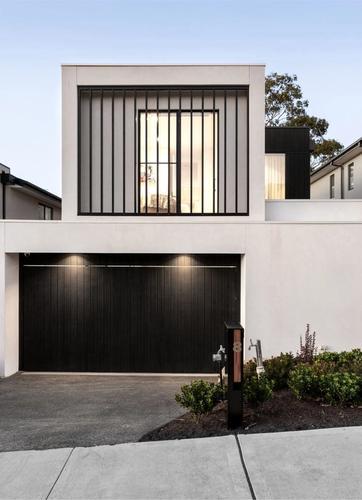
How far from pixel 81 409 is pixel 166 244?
11.3 feet

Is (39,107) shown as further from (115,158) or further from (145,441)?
(145,441)

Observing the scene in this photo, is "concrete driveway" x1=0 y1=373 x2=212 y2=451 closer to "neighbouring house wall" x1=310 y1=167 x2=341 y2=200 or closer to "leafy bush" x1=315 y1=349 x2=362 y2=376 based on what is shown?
"leafy bush" x1=315 y1=349 x2=362 y2=376

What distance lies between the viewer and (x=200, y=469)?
144 inches

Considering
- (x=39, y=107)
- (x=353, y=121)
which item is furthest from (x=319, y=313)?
(x=353, y=121)

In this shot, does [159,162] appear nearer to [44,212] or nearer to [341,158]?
[44,212]

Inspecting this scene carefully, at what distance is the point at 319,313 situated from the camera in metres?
7.76

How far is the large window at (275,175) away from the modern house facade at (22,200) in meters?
8.15

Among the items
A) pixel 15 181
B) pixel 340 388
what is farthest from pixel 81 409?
pixel 15 181

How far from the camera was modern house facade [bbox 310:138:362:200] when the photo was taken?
1545 centimetres

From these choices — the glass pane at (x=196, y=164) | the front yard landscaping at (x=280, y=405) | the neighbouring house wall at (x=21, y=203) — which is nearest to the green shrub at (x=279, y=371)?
the front yard landscaping at (x=280, y=405)

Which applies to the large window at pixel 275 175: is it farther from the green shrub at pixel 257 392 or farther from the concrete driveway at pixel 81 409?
the green shrub at pixel 257 392

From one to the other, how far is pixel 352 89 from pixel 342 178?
30.3 meters

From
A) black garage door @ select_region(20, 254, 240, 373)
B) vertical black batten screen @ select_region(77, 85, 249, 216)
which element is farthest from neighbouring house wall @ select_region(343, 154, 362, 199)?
black garage door @ select_region(20, 254, 240, 373)

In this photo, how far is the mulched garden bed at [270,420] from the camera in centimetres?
443
